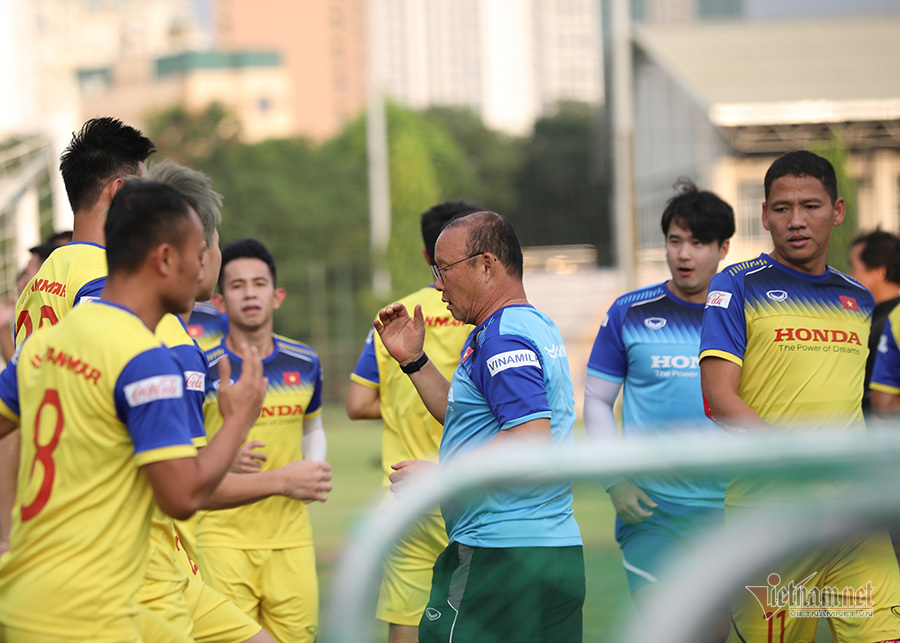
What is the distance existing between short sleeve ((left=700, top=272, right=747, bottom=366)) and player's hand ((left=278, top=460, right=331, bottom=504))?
1.61 m

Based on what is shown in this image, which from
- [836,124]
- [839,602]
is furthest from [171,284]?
[836,124]

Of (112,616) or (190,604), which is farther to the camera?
(190,604)

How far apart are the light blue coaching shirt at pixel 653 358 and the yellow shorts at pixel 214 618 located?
224cm

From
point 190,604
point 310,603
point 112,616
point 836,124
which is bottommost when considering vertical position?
point 310,603

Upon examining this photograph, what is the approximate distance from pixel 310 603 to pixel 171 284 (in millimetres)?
3034

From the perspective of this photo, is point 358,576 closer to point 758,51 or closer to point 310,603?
point 310,603

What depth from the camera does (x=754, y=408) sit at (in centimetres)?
401

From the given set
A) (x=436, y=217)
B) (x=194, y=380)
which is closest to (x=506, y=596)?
(x=194, y=380)

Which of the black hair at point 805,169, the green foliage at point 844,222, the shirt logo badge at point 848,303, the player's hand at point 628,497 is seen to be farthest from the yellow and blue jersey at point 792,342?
the green foliage at point 844,222

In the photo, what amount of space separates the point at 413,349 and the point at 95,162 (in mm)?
1441

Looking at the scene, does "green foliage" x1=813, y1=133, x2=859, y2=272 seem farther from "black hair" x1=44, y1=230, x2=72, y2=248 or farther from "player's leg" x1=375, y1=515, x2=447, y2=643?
→ "player's leg" x1=375, y1=515, x2=447, y2=643

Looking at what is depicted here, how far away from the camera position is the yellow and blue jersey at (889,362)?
14.9ft

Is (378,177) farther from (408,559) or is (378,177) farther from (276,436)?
(408,559)

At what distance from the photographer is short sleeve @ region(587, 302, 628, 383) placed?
523cm
